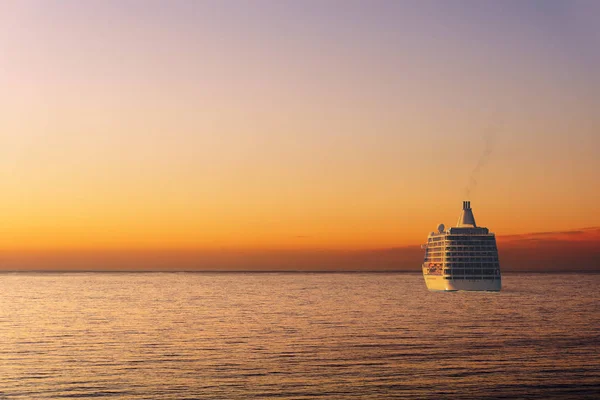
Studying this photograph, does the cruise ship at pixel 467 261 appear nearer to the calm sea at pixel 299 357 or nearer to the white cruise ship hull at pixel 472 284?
the white cruise ship hull at pixel 472 284

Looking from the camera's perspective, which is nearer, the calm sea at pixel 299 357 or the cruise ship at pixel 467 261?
the calm sea at pixel 299 357

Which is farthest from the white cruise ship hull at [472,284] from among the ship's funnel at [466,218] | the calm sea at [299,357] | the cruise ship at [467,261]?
the calm sea at [299,357]

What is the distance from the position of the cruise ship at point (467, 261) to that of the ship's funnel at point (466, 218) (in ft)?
6.52

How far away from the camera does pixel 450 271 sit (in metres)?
132

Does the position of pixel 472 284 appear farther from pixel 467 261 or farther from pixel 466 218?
pixel 466 218

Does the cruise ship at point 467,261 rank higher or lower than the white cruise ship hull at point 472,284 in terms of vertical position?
higher

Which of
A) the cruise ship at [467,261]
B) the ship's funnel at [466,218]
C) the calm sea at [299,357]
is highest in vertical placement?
the ship's funnel at [466,218]

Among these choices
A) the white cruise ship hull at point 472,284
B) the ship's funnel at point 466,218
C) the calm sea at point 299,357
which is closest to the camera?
the calm sea at point 299,357

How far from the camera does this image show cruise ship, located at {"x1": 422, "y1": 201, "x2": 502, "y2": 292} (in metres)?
131

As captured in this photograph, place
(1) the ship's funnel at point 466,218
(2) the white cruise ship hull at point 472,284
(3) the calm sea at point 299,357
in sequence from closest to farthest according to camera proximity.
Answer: (3) the calm sea at point 299,357 → (2) the white cruise ship hull at point 472,284 → (1) the ship's funnel at point 466,218

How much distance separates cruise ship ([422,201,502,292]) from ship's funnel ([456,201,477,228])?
6.52 ft

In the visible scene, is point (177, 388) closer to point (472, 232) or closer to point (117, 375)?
point (117, 375)

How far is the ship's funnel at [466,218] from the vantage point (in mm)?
142625

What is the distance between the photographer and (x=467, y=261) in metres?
132
